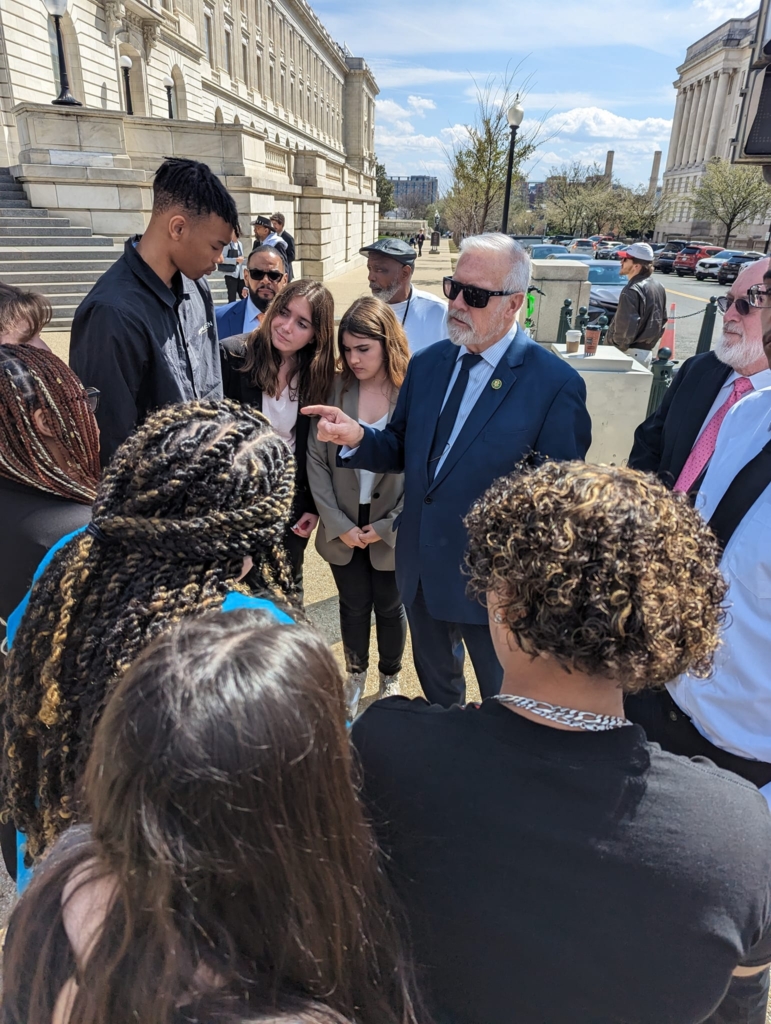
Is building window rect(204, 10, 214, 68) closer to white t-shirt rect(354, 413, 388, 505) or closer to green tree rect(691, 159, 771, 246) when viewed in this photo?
green tree rect(691, 159, 771, 246)

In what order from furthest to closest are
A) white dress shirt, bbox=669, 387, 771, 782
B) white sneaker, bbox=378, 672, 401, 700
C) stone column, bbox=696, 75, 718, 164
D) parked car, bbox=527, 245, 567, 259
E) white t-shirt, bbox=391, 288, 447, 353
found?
stone column, bbox=696, 75, 718, 164
parked car, bbox=527, 245, 567, 259
white t-shirt, bbox=391, 288, 447, 353
white sneaker, bbox=378, 672, 401, 700
white dress shirt, bbox=669, 387, 771, 782

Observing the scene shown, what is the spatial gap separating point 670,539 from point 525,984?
28.0 inches

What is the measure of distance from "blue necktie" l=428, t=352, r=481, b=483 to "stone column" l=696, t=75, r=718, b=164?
3588 inches

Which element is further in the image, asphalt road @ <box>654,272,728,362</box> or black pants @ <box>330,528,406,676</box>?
asphalt road @ <box>654,272,728,362</box>

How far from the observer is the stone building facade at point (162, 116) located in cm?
1344

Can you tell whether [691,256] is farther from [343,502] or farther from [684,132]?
[684,132]

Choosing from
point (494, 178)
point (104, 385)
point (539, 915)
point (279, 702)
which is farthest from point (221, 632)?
point (494, 178)

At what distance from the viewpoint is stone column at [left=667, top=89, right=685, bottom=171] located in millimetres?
81812

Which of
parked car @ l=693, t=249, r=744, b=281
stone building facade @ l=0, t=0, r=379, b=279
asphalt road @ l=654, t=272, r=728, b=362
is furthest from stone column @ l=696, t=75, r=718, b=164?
parked car @ l=693, t=249, r=744, b=281

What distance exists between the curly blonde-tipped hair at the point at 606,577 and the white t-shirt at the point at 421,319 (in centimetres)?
413

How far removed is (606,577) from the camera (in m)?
0.95

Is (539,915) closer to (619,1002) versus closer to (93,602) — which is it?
(619,1002)

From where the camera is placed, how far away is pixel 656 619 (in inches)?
37.6

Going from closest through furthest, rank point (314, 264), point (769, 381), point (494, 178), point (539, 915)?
point (539, 915)
point (769, 381)
point (494, 178)
point (314, 264)
